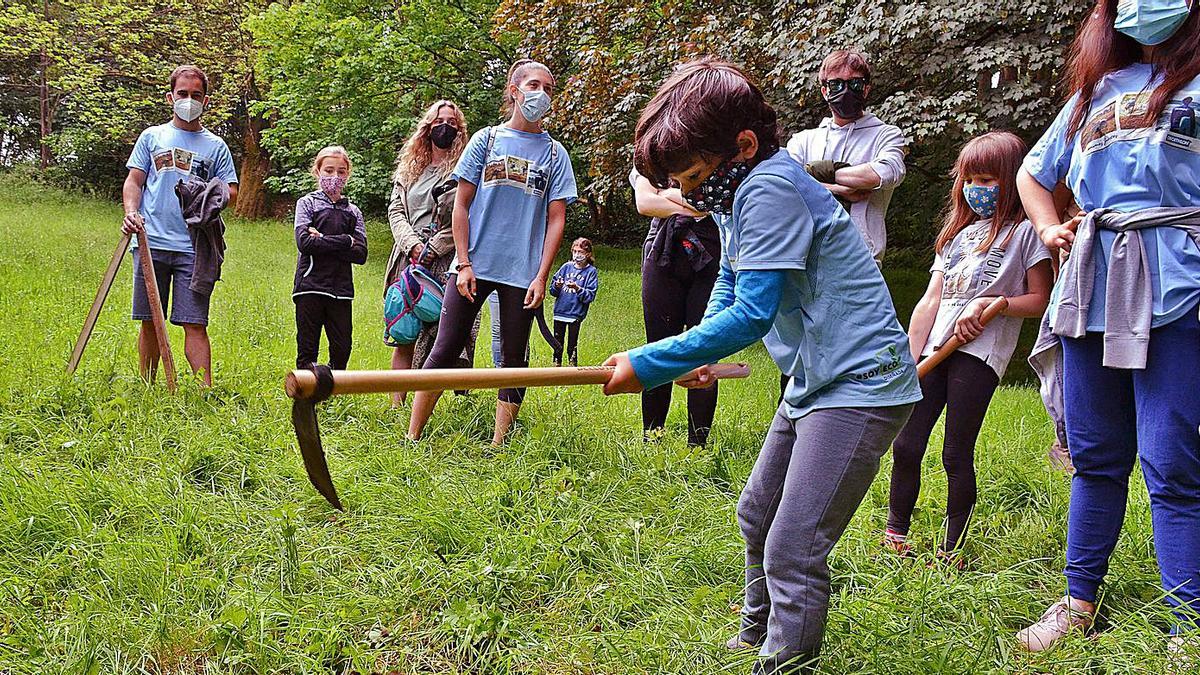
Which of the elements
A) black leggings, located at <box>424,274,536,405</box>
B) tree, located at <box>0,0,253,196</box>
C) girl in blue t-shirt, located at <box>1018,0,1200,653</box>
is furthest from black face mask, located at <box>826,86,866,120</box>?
tree, located at <box>0,0,253,196</box>

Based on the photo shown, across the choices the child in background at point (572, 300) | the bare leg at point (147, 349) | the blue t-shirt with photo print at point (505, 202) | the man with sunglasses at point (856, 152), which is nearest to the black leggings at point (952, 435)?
the man with sunglasses at point (856, 152)

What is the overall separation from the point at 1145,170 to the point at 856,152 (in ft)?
5.29

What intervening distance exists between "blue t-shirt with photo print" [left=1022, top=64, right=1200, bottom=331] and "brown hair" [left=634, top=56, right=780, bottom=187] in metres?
1.11

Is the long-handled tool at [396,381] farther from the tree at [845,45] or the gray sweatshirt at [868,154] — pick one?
the tree at [845,45]

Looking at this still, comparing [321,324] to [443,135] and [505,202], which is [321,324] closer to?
[443,135]

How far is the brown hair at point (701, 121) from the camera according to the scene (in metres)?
2.30

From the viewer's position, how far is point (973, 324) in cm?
335

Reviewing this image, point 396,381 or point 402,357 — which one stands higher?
point 396,381

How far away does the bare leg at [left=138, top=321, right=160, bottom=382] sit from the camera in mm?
5590

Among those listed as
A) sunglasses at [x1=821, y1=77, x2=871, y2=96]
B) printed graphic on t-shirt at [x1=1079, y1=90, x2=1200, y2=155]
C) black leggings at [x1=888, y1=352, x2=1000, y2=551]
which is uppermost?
sunglasses at [x1=821, y1=77, x2=871, y2=96]

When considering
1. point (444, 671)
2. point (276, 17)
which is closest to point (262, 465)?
point (444, 671)

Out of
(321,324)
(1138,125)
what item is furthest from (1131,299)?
(321,324)

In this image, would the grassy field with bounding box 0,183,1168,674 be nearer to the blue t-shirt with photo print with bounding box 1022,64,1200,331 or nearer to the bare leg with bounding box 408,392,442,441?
the bare leg with bounding box 408,392,442,441

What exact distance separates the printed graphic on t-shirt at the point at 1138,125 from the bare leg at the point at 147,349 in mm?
5063
